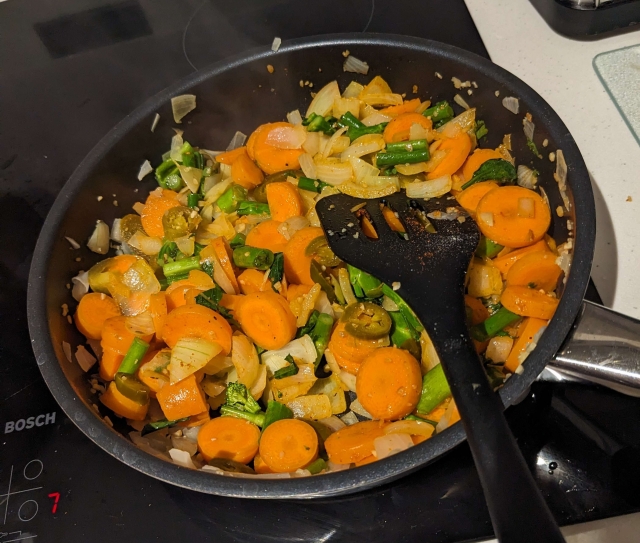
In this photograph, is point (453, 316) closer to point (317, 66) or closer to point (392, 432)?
point (392, 432)

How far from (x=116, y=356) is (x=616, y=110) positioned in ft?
4.98

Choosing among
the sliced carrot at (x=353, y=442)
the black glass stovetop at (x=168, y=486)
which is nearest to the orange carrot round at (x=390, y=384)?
the sliced carrot at (x=353, y=442)

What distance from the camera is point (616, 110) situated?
152 centimetres

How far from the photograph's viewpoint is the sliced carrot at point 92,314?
1.33m

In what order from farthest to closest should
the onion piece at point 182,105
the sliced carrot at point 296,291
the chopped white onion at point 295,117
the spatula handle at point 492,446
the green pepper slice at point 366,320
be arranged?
the chopped white onion at point 295,117 < the onion piece at point 182,105 < the sliced carrot at point 296,291 < the green pepper slice at point 366,320 < the spatula handle at point 492,446

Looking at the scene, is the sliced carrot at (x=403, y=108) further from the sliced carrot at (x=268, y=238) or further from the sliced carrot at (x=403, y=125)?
the sliced carrot at (x=268, y=238)

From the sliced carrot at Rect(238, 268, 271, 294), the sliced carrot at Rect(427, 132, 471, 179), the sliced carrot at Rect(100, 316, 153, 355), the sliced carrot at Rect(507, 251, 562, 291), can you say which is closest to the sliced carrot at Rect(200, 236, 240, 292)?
the sliced carrot at Rect(238, 268, 271, 294)

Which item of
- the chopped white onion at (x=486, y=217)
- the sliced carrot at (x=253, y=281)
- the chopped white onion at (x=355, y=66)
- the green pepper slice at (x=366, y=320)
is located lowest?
the green pepper slice at (x=366, y=320)

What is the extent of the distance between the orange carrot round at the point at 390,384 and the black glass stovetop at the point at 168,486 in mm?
142

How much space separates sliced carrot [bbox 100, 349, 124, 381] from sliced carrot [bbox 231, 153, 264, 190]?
0.61m

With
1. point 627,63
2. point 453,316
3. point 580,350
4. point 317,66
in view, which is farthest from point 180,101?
point 627,63

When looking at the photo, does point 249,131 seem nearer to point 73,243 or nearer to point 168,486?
point 73,243

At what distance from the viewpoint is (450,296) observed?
1050 millimetres

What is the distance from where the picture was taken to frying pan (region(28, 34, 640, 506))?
928 millimetres
